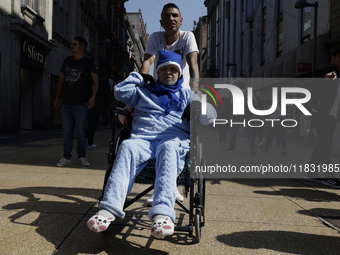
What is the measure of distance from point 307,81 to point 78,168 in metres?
13.8

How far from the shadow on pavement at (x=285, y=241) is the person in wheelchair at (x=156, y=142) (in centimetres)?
61

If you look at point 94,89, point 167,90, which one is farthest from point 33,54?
point 167,90

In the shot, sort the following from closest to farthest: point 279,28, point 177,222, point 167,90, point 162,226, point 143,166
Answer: point 162,226, point 143,166, point 167,90, point 177,222, point 279,28

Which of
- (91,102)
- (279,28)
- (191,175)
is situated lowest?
(191,175)

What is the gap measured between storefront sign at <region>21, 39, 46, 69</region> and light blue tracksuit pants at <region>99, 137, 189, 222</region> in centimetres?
1365

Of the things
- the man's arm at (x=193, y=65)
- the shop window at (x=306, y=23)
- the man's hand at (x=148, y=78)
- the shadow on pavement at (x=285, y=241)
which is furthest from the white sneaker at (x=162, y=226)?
the shop window at (x=306, y=23)

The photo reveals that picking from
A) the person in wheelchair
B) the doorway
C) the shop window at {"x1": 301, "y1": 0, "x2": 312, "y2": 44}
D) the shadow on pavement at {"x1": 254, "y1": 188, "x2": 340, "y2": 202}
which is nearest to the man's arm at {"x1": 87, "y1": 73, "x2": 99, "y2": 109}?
the person in wheelchair

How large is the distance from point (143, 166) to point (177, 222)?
2.29 feet

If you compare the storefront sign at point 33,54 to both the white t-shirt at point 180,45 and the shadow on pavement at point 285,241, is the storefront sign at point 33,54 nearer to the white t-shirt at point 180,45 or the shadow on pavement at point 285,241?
the white t-shirt at point 180,45

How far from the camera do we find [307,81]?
634 inches

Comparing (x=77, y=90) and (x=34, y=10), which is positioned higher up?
(x=34, y=10)

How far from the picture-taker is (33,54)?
15.2 metres

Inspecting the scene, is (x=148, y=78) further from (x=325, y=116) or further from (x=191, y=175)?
(x=325, y=116)

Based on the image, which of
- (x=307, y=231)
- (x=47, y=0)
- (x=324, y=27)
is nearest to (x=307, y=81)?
(x=324, y=27)
